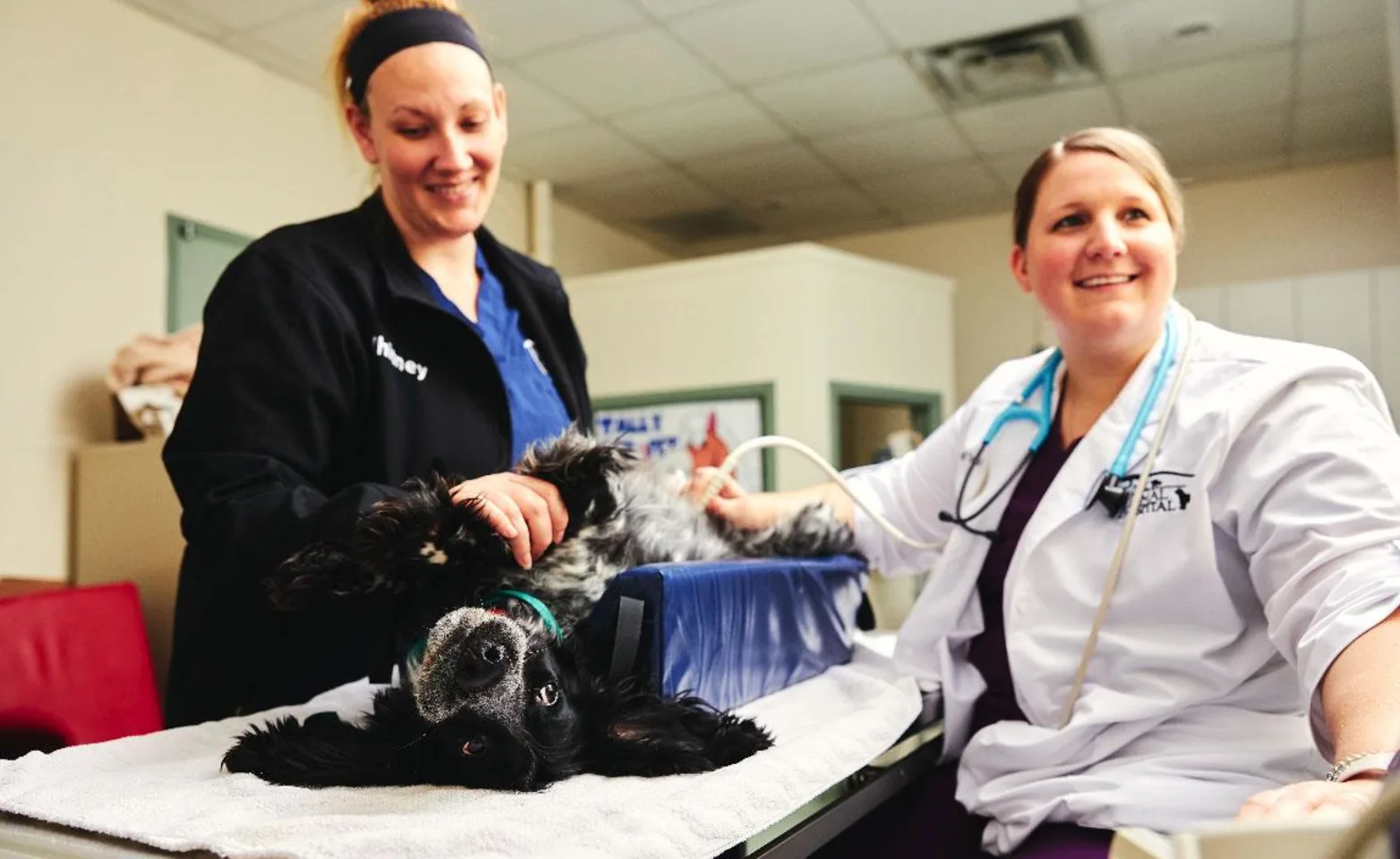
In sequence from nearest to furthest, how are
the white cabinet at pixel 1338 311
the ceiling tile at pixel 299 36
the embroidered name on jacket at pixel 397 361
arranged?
the embroidered name on jacket at pixel 397 361 < the ceiling tile at pixel 299 36 < the white cabinet at pixel 1338 311

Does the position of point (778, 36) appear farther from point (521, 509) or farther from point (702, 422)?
point (521, 509)

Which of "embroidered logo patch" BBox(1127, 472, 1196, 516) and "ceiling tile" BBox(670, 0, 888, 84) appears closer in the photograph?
"embroidered logo patch" BBox(1127, 472, 1196, 516)

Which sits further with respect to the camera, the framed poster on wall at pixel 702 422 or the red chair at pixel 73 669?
the framed poster on wall at pixel 702 422

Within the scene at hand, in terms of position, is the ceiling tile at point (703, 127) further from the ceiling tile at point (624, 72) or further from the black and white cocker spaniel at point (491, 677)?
the black and white cocker spaniel at point (491, 677)

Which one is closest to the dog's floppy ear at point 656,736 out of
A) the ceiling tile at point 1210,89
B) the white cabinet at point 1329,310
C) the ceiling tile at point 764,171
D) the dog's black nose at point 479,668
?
the dog's black nose at point 479,668

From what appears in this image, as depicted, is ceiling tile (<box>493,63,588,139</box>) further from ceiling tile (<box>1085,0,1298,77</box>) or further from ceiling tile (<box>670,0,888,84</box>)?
ceiling tile (<box>1085,0,1298,77</box>)

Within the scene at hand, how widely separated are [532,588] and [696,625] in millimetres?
157

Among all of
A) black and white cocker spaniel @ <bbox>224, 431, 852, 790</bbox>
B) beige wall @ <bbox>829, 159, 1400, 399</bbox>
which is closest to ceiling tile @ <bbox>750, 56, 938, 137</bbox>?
beige wall @ <bbox>829, 159, 1400, 399</bbox>

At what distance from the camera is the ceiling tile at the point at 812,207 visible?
5133 mm

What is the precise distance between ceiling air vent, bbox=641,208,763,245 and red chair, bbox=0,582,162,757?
3915 millimetres

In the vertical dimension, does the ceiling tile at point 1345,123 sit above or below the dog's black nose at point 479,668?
above

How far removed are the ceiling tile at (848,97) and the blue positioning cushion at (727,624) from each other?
2.94 metres

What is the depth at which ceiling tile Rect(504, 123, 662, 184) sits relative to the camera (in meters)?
4.25

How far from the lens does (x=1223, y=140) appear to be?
4473 mm
